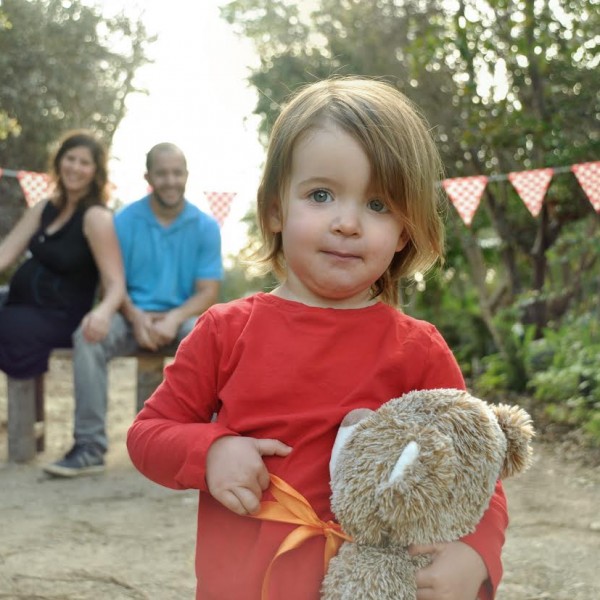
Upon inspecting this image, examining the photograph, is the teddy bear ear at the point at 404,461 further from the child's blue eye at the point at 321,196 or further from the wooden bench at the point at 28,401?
the wooden bench at the point at 28,401

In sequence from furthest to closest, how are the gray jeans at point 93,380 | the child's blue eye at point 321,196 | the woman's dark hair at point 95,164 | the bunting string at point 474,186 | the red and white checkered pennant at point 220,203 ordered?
the red and white checkered pennant at point 220,203, the bunting string at point 474,186, the woman's dark hair at point 95,164, the gray jeans at point 93,380, the child's blue eye at point 321,196

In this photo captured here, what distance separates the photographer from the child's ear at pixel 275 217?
1.62 m

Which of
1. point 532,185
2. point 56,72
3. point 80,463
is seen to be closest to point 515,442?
point 80,463

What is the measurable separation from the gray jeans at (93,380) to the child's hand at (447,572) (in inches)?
125

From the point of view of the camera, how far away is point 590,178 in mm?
5723

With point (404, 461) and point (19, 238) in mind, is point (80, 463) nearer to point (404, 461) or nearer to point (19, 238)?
point (19, 238)

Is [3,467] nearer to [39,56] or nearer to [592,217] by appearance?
[592,217]

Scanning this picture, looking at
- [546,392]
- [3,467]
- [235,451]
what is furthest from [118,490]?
[546,392]

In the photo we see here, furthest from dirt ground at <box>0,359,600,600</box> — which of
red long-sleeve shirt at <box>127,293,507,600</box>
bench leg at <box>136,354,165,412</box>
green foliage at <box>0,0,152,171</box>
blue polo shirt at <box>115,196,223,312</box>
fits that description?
green foliage at <box>0,0,152,171</box>

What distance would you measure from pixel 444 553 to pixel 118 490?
2.83 m

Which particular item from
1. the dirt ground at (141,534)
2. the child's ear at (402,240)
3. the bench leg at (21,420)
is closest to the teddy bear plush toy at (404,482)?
the child's ear at (402,240)

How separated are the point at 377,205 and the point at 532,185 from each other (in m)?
4.75

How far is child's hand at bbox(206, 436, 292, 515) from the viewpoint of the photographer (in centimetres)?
140

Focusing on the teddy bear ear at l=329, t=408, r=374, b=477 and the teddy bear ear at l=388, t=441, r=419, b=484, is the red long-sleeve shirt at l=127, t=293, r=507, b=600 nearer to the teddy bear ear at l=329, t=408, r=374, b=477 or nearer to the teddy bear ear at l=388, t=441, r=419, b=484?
the teddy bear ear at l=329, t=408, r=374, b=477
